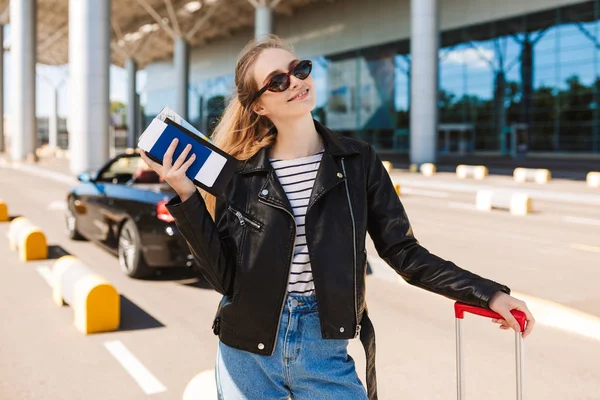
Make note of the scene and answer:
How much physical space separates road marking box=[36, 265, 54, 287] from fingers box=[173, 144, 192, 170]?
624cm

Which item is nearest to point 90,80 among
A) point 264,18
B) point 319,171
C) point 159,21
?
point 264,18

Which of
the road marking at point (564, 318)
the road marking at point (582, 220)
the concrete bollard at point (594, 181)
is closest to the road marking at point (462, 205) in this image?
the road marking at point (582, 220)

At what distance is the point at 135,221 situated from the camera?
765cm

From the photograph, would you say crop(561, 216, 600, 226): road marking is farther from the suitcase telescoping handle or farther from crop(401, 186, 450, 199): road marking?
the suitcase telescoping handle

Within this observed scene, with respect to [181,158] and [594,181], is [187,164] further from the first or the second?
[594,181]

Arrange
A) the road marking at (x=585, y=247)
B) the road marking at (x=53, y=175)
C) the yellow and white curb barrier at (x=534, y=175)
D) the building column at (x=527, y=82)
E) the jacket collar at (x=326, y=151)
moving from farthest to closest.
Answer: the building column at (x=527, y=82) → the road marking at (x=53, y=175) → the yellow and white curb barrier at (x=534, y=175) → the road marking at (x=585, y=247) → the jacket collar at (x=326, y=151)

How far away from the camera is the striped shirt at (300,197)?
2115 mm

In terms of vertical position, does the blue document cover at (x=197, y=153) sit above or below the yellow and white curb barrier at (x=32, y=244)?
above

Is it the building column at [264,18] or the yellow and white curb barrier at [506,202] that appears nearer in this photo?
the yellow and white curb barrier at [506,202]

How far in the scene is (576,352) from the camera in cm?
518

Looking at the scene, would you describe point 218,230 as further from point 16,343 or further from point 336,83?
point 336,83

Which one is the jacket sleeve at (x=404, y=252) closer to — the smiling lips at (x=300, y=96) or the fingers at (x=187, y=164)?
the smiling lips at (x=300, y=96)

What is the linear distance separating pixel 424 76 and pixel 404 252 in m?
31.4

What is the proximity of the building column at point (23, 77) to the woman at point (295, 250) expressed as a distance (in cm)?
4659
